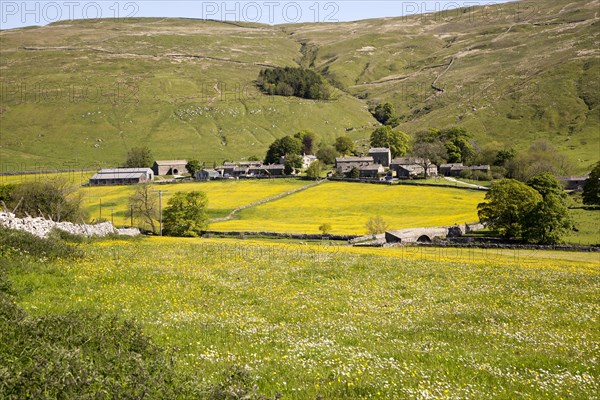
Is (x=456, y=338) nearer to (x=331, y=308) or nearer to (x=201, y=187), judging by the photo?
(x=331, y=308)

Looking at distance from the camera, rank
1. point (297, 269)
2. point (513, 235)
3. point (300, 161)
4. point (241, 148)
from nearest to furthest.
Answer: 1. point (297, 269)
2. point (513, 235)
3. point (300, 161)
4. point (241, 148)

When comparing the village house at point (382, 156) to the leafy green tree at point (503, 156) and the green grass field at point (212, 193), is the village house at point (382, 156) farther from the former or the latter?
the green grass field at point (212, 193)

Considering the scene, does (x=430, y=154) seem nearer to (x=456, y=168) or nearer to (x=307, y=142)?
(x=456, y=168)

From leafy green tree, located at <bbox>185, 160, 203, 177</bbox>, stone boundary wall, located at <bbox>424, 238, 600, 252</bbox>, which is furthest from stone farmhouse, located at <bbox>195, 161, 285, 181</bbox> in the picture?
stone boundary wall, located at <bbox>424, 238, 600, 252</bbox>

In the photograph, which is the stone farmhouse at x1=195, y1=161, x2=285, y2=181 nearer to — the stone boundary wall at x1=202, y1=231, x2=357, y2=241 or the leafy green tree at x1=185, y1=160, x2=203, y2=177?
the leafy green tree at x1=185, y1=160, x2=203, y2=177

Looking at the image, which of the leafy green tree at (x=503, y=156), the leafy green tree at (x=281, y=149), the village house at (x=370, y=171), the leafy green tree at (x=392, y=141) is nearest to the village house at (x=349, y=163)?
the village house at (x=370, y=171)

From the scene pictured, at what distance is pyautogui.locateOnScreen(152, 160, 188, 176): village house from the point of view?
14888cm

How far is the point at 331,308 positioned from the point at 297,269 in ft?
28.9

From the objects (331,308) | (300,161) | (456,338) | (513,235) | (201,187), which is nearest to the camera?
(456,338)

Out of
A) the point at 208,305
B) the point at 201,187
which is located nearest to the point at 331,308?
the point at 208,305

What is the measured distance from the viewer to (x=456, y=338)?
54.1 feet

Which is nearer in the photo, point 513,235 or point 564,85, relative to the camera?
point 513,235

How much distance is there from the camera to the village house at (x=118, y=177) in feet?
412

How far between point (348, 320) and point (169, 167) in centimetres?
14134
